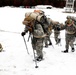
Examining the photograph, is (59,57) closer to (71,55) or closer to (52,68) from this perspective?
(71,55)

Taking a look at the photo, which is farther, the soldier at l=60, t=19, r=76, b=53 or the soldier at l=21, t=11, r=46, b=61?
the soldier at l=60, t=19, r=76, b=53

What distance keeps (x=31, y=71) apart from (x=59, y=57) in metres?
2.50

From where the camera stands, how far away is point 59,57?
440 inches

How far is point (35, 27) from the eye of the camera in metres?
10.2

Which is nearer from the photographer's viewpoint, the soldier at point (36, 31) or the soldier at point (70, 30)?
the soldier at point (36, 31)

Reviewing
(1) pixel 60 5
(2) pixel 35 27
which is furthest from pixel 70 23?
(1) pixel 60 5

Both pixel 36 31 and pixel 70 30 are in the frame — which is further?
pixel 70 30

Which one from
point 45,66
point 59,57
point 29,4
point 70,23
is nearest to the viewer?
point 45,66

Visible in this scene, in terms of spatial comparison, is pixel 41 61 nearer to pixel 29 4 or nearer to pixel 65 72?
pixel 65 72

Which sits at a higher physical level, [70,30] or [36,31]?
[36,31]

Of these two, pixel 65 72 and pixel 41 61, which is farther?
pixel 41 61

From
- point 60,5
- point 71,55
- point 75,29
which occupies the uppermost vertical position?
point 75,29

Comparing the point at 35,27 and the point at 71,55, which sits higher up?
the point at 35,27

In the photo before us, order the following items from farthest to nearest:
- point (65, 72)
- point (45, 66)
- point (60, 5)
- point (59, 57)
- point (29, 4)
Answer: point (60, 5) → point (29, 4) → point (59, 57) → point (45, 66) → point (65, 72)
